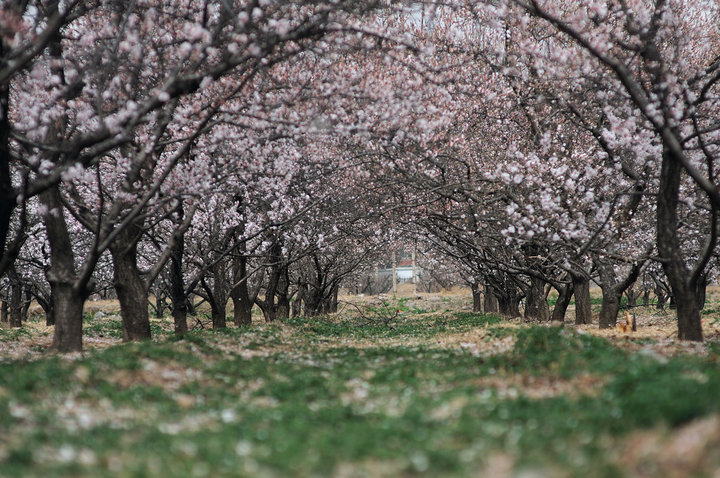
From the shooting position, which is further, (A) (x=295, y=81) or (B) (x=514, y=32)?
(B) (x=514, y=32)

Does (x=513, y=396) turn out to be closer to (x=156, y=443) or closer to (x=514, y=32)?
(x=156, y=443)

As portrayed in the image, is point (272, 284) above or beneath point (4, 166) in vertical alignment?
beneath

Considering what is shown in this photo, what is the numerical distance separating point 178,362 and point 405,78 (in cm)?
895

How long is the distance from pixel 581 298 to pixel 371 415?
15098 mm

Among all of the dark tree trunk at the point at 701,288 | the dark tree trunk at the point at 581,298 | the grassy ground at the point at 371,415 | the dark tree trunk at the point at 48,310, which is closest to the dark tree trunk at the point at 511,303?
the dark tree trunk at the point at 581,298

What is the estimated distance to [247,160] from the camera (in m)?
16.4

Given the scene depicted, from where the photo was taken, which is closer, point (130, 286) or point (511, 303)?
point (130, 286)

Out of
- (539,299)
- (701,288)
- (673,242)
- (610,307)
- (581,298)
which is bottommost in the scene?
(610,307)

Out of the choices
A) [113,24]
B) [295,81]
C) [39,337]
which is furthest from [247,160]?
[39,337]

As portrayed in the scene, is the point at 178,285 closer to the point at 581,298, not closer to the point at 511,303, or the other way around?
the point at 581,298

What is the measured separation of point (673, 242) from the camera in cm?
1206

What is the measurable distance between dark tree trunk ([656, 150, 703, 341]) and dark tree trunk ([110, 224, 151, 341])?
11462 mm

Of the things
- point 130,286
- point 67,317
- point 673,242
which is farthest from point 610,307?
point 67,317

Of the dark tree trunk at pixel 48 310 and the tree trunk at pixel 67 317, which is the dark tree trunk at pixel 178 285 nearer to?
the tree trunk at pixel 67 317
